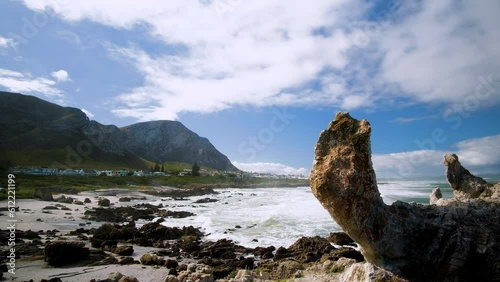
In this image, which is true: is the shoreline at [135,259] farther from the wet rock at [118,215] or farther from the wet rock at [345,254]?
the wet rock at [118,215]

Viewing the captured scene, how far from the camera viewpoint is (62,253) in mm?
17406

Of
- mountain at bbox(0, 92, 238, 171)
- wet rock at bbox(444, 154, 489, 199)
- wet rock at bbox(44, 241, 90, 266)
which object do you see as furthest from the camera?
mountain at bbox(0, 92, 238, 171)

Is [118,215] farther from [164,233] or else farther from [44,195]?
[44,195]

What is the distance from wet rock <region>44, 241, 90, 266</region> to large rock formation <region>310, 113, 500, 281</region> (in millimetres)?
15129

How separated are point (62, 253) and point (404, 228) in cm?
1698

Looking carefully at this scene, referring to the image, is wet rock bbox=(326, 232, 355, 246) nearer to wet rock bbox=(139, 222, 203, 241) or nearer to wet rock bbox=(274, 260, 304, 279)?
wet rock bbox=(274, 260, 304, 279)

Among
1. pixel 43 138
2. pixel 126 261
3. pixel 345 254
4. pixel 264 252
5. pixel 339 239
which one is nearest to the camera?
pixel 345 254

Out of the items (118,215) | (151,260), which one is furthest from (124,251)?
(118,215)

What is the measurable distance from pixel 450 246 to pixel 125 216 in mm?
39240

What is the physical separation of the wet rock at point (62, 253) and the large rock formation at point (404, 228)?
15.1 metres

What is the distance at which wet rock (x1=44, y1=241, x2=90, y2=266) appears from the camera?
17.2 metres

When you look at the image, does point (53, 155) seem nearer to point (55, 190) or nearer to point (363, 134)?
point (55, 190)

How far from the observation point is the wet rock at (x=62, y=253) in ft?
56.5

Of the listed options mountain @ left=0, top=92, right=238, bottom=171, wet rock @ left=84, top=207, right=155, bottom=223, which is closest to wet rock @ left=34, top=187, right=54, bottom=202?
wet rock @ left=84, top=207, right=155, bottom=223
